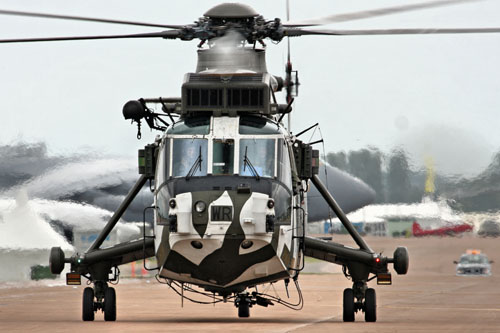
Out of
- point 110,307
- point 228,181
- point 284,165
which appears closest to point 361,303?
point 284,165

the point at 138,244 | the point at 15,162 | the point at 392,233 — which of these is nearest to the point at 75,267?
the point at 138,244

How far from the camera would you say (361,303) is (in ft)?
93.5

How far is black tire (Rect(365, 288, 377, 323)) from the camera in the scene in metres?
28.0

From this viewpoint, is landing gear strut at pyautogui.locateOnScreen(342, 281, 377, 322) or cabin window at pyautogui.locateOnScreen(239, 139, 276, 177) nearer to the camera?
cabin window at pyautogui.locateOnScreen(239, 139, 276, 177)

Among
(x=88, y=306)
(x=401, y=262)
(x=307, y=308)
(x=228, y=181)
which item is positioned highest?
(x=228, y=181)

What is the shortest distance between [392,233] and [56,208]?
16.5 meters

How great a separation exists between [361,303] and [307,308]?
7.46 m

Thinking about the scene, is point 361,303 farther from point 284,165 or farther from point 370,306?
point 284,165

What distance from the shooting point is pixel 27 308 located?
35.8 metres

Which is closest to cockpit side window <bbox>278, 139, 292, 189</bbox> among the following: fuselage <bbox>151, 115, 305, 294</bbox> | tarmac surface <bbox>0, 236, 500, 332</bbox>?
fuselage <bbox>151, 115, 305, 294</bbox>

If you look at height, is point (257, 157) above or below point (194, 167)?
above

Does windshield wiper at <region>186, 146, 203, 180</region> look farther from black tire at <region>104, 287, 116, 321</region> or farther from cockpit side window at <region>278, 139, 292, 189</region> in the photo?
black tire at <region>104, 287, 116, 321</region>

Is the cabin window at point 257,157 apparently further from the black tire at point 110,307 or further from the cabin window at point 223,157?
the black tire at point 110,307

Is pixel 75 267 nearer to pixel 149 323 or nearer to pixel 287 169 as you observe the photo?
pixel 149 323
